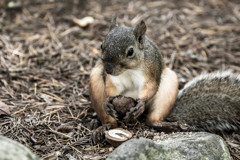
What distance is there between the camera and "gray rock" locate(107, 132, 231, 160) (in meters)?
2.06

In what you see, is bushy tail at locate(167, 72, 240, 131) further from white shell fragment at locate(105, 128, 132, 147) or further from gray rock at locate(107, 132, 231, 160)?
white shell fragment at locate(105, 128, 132, 147)

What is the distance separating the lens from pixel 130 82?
2.96 m

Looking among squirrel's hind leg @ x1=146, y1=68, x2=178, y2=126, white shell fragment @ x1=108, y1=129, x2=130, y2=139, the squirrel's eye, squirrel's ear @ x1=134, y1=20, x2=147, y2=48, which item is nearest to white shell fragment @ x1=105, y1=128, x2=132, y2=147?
white shell fragment @ x1=108, y1=129, x2=130, y2=139

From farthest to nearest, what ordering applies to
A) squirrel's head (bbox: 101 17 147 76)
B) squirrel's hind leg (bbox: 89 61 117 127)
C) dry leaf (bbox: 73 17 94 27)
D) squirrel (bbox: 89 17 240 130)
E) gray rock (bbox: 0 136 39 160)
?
dry leaf (bbox: 73 17 94 27) → squirrel's hind leg (bbox: 89 61 117 127) → squirrel (bbox: 89 17 240 130) → squirrel's head (bbox: 101 17 147 76) → gray rock (bbox: 0 136 39 160)

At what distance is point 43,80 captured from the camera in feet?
12.3

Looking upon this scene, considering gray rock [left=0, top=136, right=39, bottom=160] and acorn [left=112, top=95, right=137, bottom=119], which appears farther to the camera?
acorn [left=112, top=95, right=137, bottom=119]

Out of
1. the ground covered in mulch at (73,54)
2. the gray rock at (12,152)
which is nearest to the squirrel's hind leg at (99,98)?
the ground covered in mulch at (73,54)

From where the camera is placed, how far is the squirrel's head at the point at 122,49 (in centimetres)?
255

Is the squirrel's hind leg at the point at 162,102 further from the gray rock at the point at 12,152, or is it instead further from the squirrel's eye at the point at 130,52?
the gray rock at the point at 12,152

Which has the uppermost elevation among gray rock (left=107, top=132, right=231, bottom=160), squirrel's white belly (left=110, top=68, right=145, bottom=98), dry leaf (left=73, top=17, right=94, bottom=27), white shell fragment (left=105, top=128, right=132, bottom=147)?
dry leaf (left=73, top=17, right=94, bottom=27)

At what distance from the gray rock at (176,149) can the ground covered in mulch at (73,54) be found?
39 cm

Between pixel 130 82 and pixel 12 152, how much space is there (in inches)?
54.7

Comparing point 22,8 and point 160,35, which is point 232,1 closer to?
point 160,35

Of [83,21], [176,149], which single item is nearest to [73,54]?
[83,21]
